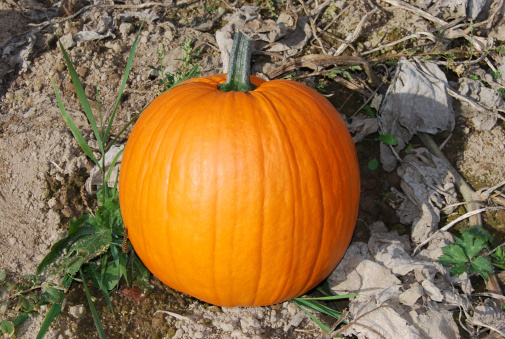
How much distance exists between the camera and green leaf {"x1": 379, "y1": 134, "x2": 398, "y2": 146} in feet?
10.5

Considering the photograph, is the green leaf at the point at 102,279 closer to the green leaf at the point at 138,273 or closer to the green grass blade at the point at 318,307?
the green leaf at the point at 138,273

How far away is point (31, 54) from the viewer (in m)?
3.62

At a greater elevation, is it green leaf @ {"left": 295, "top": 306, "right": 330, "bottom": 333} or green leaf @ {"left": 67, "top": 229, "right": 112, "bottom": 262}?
green leaf @ {"left": 67, "top": 229, "right": 112, "bottom": 262}

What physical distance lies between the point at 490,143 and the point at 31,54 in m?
3.41

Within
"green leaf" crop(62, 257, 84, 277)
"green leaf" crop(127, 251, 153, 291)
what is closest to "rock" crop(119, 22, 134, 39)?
"green leaf" crop(127, 251, 153, 291)

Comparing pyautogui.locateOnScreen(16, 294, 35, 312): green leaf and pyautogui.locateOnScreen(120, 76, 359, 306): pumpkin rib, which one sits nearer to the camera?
pyautogui.locateOnScreen(120, 76, 359, 306): pumpkin rib

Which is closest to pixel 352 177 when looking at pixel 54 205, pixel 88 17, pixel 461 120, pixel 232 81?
pixel 232 81

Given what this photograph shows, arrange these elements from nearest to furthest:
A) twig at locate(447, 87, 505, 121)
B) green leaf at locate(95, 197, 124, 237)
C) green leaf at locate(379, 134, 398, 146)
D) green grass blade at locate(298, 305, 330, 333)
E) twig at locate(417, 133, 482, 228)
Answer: green grass blade at locate(298, 305, 330, 333) < green leaf at locate(95, 197, 124, 237) < twig at locate(417, 133, 482, 228) < green leaf at locate(379, 134, 398, 146) < twig at locate(447, 87, 505, 121)

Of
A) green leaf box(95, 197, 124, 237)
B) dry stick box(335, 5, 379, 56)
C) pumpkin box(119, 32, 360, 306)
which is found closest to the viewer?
pumpkin box(119, 32, 360, 306)

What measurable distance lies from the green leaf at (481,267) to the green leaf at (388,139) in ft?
3.01

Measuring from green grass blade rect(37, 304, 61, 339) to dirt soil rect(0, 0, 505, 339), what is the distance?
0.11 meters

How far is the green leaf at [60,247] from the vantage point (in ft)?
8.25

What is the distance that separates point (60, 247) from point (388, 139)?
7.04 ft

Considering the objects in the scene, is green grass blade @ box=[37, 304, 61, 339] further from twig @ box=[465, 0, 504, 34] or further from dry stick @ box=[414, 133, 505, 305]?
twig @ box=[465, 0, 504, 34]
